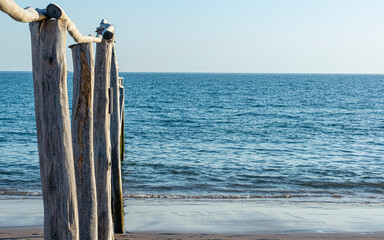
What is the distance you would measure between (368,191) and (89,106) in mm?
8901

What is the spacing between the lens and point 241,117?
32.1 meters

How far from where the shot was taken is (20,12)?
8.52 feet

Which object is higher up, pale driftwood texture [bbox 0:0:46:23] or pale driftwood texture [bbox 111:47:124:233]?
pale driftwood texture [bbox 0:0:46:23]

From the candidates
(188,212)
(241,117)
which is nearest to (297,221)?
(188,212)

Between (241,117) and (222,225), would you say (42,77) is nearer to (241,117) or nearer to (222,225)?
(222,225)

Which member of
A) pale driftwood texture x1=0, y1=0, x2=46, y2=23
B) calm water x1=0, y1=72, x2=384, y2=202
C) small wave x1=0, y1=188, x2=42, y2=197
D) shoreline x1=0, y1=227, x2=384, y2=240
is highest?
pale driftwood texture x1=0, y1=0, x2=46, y2=23

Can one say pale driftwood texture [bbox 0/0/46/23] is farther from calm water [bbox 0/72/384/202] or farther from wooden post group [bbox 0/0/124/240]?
calm water [bbox 0/72/384/202]

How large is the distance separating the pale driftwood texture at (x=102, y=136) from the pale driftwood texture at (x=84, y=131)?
673mm

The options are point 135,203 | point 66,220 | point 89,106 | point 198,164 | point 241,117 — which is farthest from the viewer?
point 241,117

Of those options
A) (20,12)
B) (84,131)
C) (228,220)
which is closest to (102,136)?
(84,131)

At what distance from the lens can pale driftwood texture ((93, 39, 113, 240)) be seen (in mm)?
4930

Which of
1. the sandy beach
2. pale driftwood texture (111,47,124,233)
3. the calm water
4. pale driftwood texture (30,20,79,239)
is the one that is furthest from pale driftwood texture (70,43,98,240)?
the calm water

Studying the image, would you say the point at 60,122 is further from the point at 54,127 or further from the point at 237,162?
the point at 237,162

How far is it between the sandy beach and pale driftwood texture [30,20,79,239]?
3.41 metres
